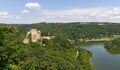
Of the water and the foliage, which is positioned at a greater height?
the foliage

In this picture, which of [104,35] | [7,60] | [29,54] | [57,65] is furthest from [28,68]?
[104,35]

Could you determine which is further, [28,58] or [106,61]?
[106,61]

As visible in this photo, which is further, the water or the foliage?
the water

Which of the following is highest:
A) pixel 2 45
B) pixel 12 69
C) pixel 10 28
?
pixel 10 28

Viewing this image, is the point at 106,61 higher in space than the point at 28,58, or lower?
lower

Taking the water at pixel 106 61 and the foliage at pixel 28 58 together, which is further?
the water at pixel 106 61

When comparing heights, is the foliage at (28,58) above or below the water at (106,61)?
above

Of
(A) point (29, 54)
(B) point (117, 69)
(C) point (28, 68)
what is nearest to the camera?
(C) point (28, 68)

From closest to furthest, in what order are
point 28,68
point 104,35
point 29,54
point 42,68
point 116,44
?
point 28,68 < point 42,68 < point 29,54 < point 116,44 < point 104,35

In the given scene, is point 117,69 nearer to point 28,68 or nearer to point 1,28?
point 28,68

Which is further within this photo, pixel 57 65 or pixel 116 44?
pixel 116 44

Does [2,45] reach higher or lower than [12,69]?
higher
